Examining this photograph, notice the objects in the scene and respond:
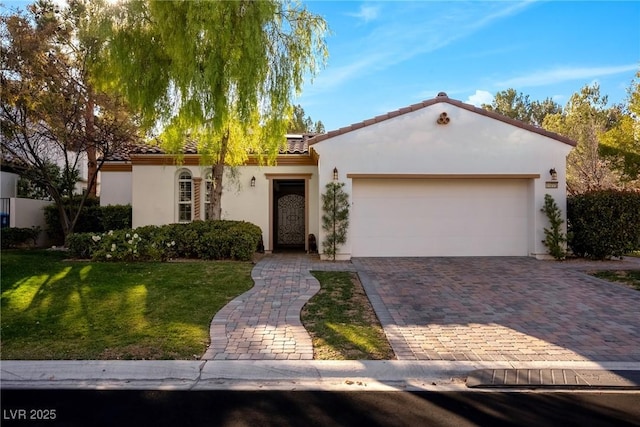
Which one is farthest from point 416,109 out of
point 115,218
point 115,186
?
point 115,186

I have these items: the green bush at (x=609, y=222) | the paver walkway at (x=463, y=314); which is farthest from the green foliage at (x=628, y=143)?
the paver walkway at (x=463, y=314)

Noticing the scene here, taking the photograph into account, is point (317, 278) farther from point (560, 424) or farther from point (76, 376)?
point (560, 424)

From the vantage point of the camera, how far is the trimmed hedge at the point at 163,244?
34.9ft

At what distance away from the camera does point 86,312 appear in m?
6.54

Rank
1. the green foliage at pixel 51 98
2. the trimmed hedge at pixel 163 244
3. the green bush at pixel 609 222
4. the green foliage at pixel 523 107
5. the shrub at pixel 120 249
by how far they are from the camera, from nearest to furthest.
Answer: the shrub at pixel 120 249 → the trimmed hedge at pixel 163 244 → the green foliage at pixel 51 98 → the green bush at pixel 609 222 → the green foliage at pixel 523 107

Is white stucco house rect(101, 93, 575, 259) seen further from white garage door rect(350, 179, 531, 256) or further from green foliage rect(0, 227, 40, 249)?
green foliage rect(0, 227, 40, 249)

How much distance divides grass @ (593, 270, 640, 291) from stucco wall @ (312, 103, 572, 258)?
2342mm

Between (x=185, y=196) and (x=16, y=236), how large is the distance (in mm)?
5753

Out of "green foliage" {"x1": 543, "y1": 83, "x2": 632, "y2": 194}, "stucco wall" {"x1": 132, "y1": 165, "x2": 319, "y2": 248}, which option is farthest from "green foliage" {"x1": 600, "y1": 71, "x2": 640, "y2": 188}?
"stucco wall" {"x1": 132, "y1": 165, "x2": 319, "y2": 248}

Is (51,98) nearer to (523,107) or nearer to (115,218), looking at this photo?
(115,218)

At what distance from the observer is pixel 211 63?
32.4 ft

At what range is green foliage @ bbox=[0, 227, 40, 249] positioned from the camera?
1372cm

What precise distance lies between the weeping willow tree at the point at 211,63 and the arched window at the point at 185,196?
3101 millimetres

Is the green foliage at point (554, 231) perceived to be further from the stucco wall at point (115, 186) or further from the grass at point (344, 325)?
the stucco wall at point (115, 186)
